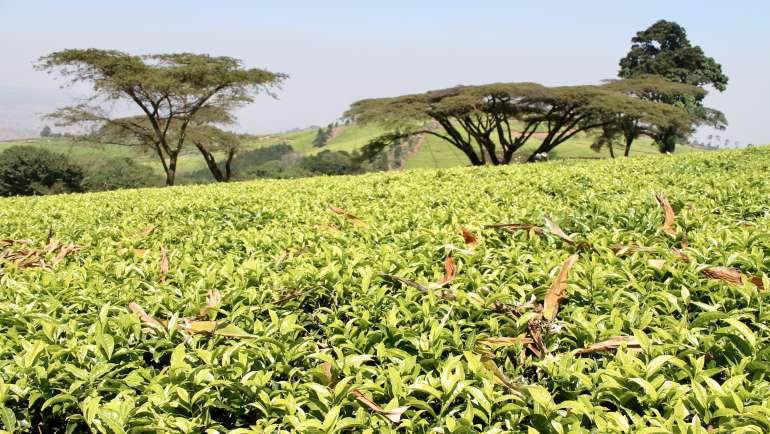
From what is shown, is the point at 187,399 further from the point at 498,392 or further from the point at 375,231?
the point at 375,231

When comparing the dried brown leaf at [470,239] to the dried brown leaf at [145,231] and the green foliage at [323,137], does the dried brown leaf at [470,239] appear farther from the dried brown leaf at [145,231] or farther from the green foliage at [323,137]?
the green foliage at [323,137]

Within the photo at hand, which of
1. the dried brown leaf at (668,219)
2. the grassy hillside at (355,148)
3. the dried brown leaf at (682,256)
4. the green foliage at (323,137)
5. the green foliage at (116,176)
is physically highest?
the green foliage at (323,137)

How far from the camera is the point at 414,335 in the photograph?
5.93ft

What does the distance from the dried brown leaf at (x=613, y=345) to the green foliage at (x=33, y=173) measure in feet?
199

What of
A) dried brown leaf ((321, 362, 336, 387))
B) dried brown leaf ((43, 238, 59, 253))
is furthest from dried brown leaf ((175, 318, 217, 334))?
dried brown leaf ((43, 238, 59, 253))

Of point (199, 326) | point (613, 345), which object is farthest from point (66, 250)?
point (613, 345)

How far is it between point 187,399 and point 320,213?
131 inches

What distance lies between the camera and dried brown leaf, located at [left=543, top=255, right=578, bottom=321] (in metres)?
1.91

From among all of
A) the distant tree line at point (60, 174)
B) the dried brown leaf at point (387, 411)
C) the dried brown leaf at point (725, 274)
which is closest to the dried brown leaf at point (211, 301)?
the dried brown leaf at point (387, 411)

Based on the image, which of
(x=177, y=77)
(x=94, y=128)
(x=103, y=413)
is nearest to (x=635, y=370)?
(x=103, y=413)

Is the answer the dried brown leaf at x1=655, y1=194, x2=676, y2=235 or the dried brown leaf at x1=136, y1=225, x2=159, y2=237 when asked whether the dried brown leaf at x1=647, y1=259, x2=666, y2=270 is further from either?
the dried brown leaf at x1=136, y1=225, x2=159, y2=237

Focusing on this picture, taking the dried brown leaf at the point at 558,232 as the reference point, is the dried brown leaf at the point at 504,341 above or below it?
below

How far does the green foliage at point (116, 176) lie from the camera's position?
188 ft

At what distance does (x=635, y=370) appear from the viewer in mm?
1483
